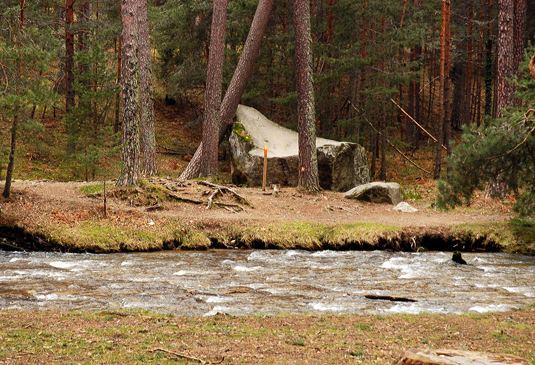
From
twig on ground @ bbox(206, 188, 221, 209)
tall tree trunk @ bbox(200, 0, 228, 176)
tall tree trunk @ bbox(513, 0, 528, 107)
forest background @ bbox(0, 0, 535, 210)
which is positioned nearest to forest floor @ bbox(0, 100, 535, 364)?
twig on ground @ bbox(206, 188, 221, 209)

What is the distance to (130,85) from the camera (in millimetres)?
Answer: 13109

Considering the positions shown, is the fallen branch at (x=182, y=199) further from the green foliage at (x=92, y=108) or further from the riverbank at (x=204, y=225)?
the green foliage at (x=92, y=108)

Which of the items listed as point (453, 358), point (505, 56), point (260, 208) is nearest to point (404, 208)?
point (260, 208)

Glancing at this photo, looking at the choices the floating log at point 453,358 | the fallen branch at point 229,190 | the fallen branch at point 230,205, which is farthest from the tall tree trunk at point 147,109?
the floating log at point 453,358

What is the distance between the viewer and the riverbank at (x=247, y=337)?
4.33m

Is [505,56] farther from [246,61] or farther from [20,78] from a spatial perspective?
[20,78]

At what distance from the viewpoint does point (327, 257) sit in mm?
11211

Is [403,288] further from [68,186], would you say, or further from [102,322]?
[68,186]

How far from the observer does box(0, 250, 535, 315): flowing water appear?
703 cm

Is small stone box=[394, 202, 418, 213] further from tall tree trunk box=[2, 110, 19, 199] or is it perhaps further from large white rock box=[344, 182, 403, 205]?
tall tree trunk box=[2, 110, 19, 199]

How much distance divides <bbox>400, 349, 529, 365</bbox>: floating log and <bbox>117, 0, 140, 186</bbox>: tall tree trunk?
1100 cm

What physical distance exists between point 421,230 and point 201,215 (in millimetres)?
5831

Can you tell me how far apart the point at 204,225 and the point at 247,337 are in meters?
7.45

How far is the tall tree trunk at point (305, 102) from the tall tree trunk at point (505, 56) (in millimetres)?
6239
